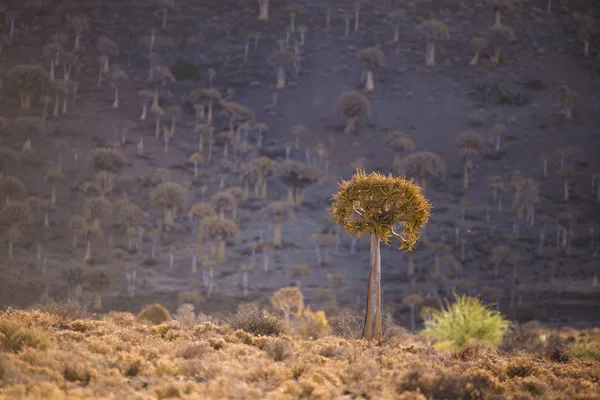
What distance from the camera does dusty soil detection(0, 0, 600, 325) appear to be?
50062 mm

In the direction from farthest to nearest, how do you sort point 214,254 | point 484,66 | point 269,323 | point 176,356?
point 484,66
point 214,254
point 269,323
point 176,356

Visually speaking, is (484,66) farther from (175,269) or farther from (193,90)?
(175,269)

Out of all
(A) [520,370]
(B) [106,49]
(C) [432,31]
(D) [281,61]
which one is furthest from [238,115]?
(A) [520,370]

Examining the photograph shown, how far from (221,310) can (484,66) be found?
39948 millimetres

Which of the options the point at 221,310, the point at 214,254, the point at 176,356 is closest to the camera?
the point at 176,356

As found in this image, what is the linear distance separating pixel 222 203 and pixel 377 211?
37.9 metres

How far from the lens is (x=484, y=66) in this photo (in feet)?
233

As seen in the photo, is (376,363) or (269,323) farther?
(269,323)

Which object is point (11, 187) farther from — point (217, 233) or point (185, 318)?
point (185, 318)

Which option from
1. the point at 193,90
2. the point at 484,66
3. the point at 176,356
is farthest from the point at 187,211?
the point at 176,356

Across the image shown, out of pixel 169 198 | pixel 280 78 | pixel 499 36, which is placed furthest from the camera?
pixel 499 36

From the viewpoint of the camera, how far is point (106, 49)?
231ft

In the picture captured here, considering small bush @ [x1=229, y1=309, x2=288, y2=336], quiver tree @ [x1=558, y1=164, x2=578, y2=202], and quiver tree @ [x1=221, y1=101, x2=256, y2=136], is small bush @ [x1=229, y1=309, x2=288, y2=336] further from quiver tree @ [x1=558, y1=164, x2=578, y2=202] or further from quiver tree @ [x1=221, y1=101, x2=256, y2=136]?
quiver tree @ [x1=558, y1=164, x2=578, y2=202]

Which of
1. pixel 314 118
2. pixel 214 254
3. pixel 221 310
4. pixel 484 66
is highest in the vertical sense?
pixel 484 66
